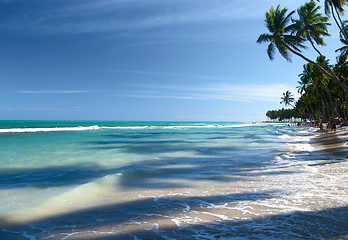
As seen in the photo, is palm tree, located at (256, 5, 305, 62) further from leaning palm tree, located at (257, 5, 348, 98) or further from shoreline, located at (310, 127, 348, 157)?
shoreline, located at (310, 127, 348, 157)

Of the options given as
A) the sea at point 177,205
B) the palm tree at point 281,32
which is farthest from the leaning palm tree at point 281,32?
the sea at point 177,205

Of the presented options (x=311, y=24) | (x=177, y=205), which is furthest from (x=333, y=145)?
(x=177, y=205)

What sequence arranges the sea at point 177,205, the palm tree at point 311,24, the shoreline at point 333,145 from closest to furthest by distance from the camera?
the sea at point 177,205, the shoreline at point 333,145, the palm tree at point 311,24

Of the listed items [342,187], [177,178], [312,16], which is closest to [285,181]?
[342,187]

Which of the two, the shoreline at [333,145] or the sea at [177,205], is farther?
the shoreline at [333,145]

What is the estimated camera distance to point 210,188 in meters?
6.27

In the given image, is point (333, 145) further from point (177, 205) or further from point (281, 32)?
point (177, 205)

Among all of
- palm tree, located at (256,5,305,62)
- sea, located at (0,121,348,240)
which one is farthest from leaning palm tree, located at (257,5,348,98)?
sea, located at (0,121,348,240)

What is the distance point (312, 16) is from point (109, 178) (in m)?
20.0

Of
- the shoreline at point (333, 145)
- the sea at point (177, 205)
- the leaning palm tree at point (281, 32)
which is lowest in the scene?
the shoreline at point (333, 145)

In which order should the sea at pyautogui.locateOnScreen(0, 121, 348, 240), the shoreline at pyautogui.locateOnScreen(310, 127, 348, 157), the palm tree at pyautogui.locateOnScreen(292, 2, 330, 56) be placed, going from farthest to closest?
the palm tree at pyautogui.locateOnScreen(292, 2, 330, 56), the shoreline at pyautogui.locateOnScreen(310, 127, 348, 157), the sea at pyautogui.locateOnScreen(0, 121, 348, 240)

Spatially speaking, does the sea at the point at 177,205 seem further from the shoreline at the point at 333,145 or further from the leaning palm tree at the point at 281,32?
the leaning palm tree at the point at 281,32

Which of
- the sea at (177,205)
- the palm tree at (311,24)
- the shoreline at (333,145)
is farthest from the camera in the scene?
the palm tree at (311,24)

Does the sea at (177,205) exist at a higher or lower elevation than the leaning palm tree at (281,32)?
lower
